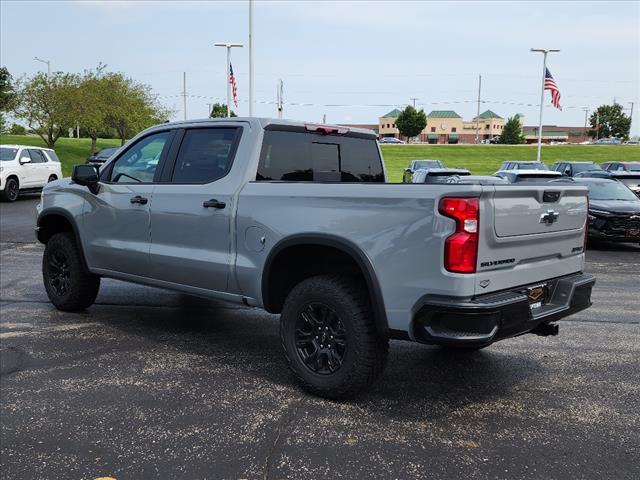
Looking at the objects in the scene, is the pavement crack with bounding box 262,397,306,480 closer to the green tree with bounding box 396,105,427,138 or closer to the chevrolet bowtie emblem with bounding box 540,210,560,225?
the chevrolet bowtie emblem with bounding box 540,210,560,225

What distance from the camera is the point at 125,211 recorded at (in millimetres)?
5648

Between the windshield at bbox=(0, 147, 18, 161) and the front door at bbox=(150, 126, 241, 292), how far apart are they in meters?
17.9

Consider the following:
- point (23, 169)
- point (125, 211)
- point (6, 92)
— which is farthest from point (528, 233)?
point (6, 92)

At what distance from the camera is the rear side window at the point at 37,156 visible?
21.8m

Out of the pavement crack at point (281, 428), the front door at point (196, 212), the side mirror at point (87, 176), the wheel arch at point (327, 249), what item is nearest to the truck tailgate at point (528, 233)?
the wheel arch at point (327, 249)

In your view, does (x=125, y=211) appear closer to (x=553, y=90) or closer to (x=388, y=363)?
(x=388, y=363)

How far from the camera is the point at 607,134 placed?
10875 centimetres

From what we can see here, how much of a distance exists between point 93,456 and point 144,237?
2.43 m

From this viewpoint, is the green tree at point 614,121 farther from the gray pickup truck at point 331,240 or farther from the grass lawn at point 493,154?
the gray pickup truck at point 331,240

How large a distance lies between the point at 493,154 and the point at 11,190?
202 feet

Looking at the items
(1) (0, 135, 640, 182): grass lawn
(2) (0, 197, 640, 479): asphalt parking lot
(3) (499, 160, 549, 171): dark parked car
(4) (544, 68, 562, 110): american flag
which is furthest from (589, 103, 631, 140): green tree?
(2) (0, 197, 640, 479): asphalt parking lot

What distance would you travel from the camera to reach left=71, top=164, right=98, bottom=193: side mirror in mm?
5863

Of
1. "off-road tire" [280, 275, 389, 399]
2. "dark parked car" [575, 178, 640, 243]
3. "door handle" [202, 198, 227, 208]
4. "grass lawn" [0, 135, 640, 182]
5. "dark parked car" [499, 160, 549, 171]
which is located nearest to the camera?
"off-road tire" [280, 275, 389, 399]

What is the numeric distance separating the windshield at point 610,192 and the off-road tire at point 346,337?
11.1 metres
